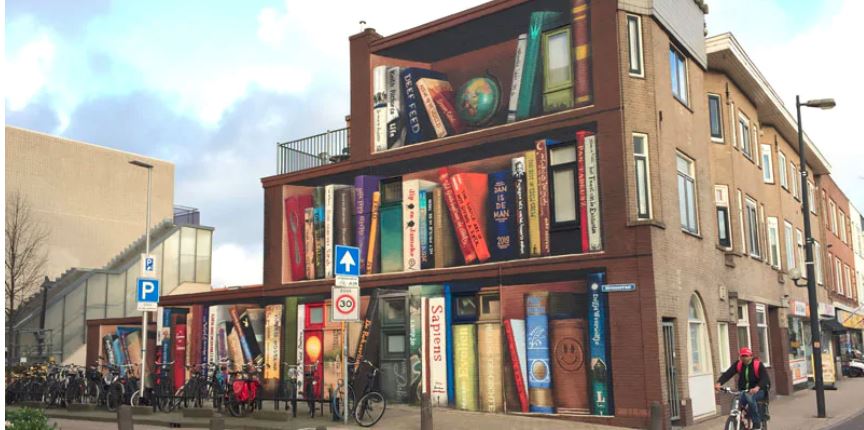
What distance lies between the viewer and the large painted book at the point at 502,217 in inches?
756

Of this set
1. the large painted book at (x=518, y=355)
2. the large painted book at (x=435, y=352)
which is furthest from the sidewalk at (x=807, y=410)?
the large painted book at (x=435, y=352)

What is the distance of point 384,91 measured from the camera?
22.4 meters

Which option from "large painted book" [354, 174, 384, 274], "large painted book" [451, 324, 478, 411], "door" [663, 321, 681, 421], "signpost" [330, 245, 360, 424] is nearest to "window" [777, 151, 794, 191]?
"door" [663, 321, 681, 421]

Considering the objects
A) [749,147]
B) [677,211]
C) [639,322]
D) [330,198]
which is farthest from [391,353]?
[749,147]

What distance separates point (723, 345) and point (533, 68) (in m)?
9.03

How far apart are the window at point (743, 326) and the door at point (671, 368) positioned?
710 centimetres

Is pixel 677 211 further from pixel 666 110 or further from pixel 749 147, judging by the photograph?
pixel 749 147

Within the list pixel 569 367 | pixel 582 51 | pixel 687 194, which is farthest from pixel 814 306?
pixel 582 51

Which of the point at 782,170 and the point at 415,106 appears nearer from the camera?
the point at 415,106

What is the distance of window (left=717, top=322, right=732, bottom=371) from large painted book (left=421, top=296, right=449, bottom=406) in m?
7.49

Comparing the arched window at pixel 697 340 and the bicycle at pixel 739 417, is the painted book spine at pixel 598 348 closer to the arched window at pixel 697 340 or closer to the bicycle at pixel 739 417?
the arched window at pixel 697 340

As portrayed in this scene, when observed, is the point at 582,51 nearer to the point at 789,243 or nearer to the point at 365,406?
the point at 365,406

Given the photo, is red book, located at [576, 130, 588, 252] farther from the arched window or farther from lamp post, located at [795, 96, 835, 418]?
lamp post, located at [795, 96, 835, 418]

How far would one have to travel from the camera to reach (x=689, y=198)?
67.6 feet
